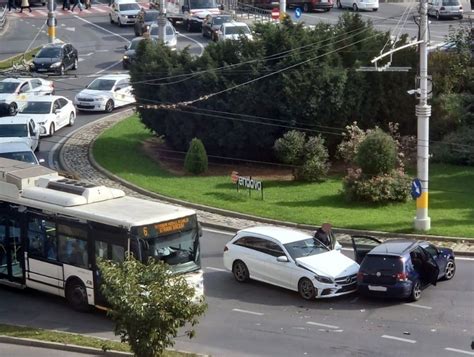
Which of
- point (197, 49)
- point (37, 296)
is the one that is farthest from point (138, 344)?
point (197, 49)

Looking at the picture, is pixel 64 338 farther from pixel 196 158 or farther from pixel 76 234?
pixel 196 158

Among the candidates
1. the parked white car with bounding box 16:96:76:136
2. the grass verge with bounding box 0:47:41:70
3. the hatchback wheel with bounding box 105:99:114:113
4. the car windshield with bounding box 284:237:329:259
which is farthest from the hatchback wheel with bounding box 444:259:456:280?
the grass verge with bounding box 0:47:41:70

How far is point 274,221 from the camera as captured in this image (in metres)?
34.6

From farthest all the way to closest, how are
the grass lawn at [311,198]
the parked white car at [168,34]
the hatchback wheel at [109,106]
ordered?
1. the parked white car at [168,34]
2. the hatchback wheel at [109,106]
3. the grass lawn at [311,198]

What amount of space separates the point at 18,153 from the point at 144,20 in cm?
3366

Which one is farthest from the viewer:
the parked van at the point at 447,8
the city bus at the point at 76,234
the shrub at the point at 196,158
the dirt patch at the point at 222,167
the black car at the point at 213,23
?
the parked van at the point at 447,8

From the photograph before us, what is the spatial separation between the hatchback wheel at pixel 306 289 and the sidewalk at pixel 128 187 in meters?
5.86

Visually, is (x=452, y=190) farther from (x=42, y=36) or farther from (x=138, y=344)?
(x=42, y=36)

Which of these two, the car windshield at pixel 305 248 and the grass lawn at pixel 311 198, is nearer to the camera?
the car windshield at pixel 305 248

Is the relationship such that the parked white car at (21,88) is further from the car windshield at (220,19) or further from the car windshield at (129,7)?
the car windshield at (129,7)

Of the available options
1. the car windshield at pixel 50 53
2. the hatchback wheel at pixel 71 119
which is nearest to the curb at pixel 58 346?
the hatchback wheel at pixel 71 119

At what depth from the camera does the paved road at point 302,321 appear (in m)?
22.5

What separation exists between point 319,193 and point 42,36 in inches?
1521

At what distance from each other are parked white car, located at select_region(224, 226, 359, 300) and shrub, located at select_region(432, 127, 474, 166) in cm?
1612
